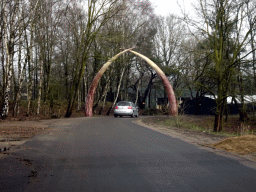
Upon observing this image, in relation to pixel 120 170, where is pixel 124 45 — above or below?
above

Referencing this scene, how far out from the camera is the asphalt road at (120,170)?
455 centimetres

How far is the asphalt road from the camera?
4.55 metres

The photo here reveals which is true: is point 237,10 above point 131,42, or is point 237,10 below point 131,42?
below

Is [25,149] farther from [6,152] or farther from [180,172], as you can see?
[180,172]

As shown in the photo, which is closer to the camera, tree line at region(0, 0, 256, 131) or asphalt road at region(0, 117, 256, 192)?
asphalt road at region(0, 117, 256, 192)

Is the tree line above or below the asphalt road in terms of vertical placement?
above

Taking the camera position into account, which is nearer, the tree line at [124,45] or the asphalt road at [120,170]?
the asphalt road at [120,170]

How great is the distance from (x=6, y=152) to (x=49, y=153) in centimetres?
108

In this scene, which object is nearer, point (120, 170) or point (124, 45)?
point (120, 170)

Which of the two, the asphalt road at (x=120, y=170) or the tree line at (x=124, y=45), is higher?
the tree line at (x=124, y=45)

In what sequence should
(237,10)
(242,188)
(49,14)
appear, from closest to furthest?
(242,188) < (237,10) < (49,14)

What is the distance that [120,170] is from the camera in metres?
5.60

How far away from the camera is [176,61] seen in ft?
148

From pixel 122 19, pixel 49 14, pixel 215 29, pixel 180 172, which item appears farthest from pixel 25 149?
pixel 122 19
